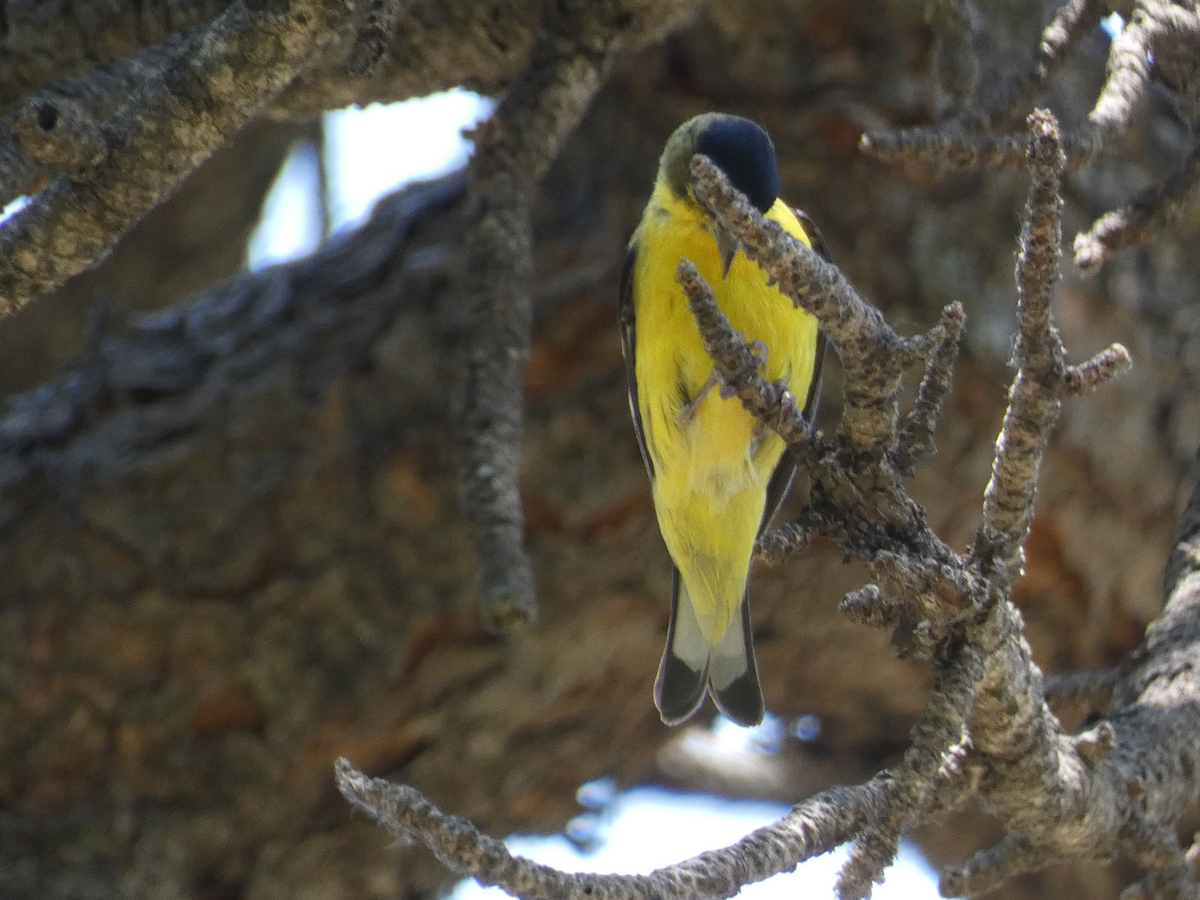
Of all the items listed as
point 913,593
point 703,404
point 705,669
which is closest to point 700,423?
point 703,404

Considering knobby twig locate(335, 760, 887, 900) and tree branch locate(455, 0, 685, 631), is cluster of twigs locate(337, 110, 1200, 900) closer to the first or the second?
knobby twig locate(335, 760, 887, 900)

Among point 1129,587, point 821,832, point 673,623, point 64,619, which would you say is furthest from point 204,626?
point 1129,587

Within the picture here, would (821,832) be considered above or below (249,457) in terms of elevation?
above

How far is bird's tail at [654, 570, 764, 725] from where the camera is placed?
315 centimetres

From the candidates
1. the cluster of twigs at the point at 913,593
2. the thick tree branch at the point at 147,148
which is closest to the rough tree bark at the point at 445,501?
the thick tree branch at the point at 147,148

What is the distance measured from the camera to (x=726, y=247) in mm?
2852

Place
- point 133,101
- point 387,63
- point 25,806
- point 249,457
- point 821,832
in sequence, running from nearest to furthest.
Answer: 1. point 821,832
2. point 133,101
3. point 387,63
4. point 25,806
5. point 249,457

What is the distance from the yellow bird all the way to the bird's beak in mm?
14

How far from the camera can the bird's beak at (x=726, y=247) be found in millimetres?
2832

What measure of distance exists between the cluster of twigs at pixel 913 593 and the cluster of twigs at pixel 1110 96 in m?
0.51

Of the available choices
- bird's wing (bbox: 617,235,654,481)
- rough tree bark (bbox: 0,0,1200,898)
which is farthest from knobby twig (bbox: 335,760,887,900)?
rough tree bark (bbox: 0,0,1200,898)

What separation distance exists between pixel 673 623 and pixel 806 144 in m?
1.45

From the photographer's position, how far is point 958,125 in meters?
2.29

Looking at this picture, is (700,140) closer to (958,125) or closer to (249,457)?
(958,125)
